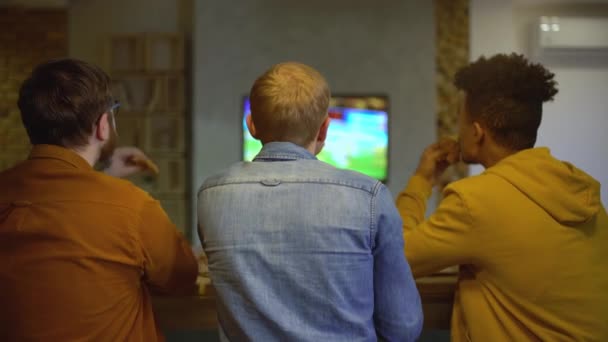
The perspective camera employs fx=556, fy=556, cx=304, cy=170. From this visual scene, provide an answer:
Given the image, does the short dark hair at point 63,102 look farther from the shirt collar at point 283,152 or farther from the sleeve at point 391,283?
the sleeve at point 391,283

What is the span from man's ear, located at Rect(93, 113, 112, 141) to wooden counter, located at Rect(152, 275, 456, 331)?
44cm

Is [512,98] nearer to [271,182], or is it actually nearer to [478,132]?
[478,132]

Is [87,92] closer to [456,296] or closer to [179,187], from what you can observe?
[456,296]

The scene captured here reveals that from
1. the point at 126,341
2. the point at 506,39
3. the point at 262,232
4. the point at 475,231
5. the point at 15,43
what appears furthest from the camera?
the point at 15,43

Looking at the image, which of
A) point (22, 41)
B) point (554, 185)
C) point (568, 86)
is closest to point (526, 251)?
point (554, 185)

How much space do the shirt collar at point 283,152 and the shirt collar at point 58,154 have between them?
38cm

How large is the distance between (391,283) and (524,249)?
0.35 m

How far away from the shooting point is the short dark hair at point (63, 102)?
3.60 feet

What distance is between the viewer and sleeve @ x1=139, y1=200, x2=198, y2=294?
1069mm

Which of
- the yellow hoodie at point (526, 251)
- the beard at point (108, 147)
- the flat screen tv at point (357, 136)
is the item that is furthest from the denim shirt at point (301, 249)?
the flat screen tv at point (357, 136)

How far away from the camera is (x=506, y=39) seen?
14.7ft

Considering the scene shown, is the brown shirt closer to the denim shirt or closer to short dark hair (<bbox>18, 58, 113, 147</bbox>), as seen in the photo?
short dark hair (<bbox>18, 58, 113, 147</bbox>)

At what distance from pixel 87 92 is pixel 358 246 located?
0.62 meters

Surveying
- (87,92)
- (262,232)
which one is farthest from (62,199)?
(262,232)
